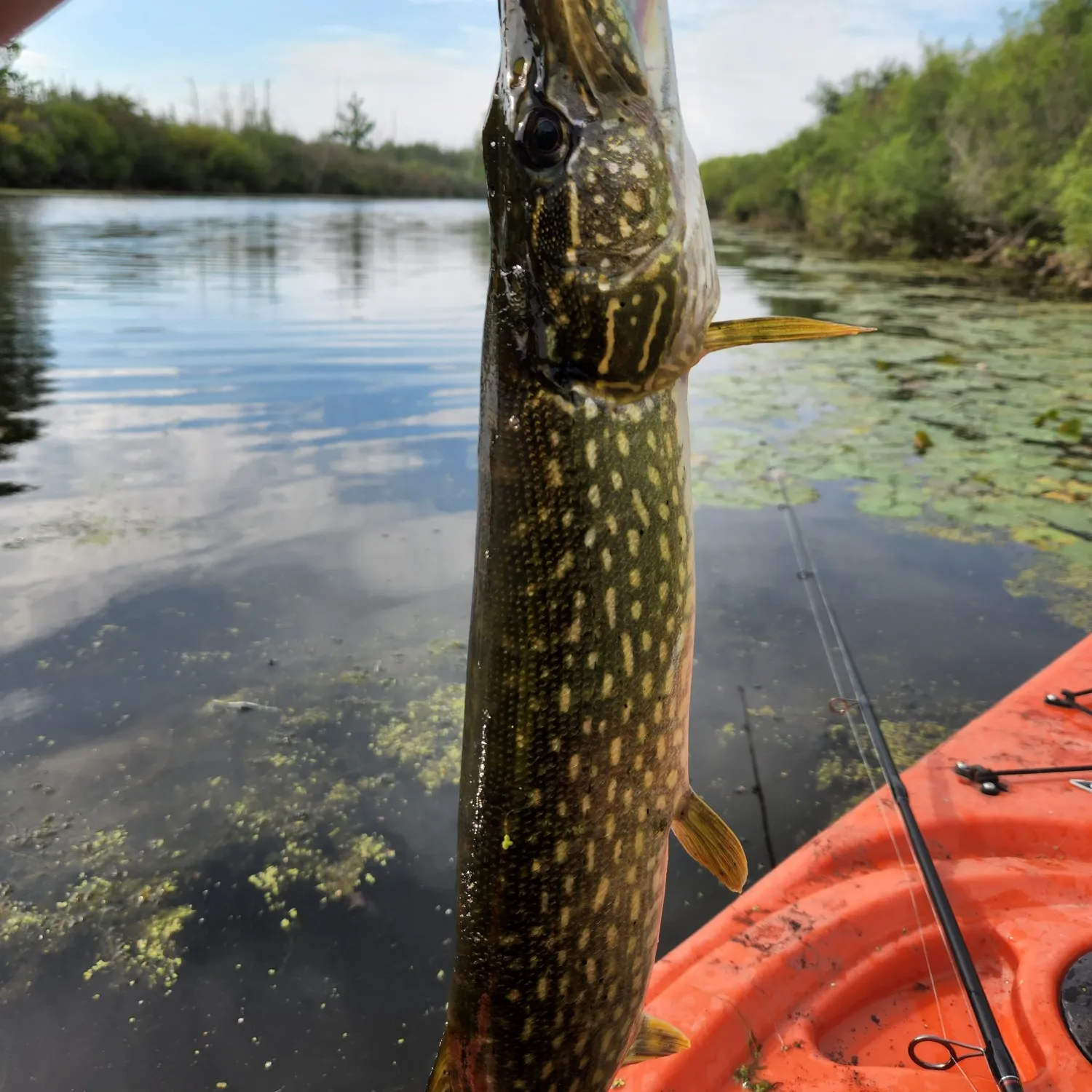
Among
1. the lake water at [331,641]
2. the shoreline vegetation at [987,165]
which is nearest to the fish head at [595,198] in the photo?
the lake water at [331,641]

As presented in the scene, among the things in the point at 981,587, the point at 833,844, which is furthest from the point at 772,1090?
the point at 981,587

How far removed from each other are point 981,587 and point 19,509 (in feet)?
21.6

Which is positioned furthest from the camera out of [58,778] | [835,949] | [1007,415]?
[1007,415]

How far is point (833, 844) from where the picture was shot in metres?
2.57

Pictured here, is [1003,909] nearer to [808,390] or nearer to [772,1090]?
[772,1090]

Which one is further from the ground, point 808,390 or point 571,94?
point 571,94

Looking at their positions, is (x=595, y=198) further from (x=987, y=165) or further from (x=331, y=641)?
(x=987, y=165)

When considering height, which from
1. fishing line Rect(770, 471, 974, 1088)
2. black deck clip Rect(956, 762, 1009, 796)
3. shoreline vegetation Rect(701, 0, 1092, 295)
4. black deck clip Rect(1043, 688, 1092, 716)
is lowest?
fishing line Rect(770, 471, 974, 1088)

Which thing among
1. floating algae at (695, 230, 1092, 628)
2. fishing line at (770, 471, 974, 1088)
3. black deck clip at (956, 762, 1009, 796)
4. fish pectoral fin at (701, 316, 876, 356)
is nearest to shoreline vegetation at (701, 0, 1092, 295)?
floating algae at (695, 230, 1092, 628)

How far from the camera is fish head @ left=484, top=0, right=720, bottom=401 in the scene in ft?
4.53

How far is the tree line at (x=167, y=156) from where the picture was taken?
2207 inches

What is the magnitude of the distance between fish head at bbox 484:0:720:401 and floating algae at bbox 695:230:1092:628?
4742 millimetres

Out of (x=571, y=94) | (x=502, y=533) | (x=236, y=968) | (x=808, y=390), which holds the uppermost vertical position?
(x=571, y=94)

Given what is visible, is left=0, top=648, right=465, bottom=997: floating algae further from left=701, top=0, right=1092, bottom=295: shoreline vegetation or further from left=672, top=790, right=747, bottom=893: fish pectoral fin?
left=701, top=0, right=1092, bottom=295: shoreline vegetation
